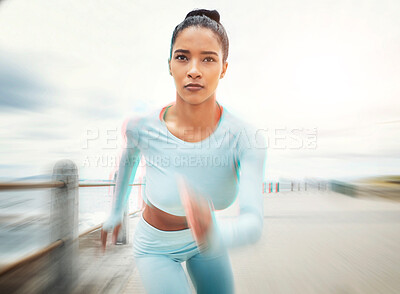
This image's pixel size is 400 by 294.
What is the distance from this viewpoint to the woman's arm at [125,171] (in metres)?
1.22

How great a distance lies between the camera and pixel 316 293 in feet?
10.1

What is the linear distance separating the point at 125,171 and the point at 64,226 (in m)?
1.32

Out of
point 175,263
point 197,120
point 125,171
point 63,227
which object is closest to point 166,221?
point 175,263

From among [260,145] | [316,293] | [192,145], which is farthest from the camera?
[316,293]

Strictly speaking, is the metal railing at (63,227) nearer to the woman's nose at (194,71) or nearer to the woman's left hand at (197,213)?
the woman's nose at (194,71)

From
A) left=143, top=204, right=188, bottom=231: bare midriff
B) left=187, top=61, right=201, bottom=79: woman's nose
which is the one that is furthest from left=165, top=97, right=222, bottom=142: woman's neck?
left=143, top=204, right=188, bottom=231: bare midriff

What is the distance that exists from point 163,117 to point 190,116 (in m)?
0.12

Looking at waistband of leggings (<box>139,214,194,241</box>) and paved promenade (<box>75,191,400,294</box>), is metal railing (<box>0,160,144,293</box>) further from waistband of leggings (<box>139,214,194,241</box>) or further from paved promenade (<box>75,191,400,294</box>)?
waistband of leggings (<box>139,214,194,241</box>)

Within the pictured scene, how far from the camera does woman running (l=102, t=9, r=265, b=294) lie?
107 centimetres

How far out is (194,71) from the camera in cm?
107

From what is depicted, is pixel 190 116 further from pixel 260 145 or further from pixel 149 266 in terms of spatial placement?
pixel 149 266

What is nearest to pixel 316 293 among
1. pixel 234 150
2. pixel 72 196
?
pixel 72 196

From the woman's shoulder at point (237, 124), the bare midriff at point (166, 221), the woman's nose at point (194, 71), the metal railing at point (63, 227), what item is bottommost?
the metal railing at point (63, 227)

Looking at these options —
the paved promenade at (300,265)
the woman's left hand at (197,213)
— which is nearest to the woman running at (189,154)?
the woman's left hand at (197,213)
